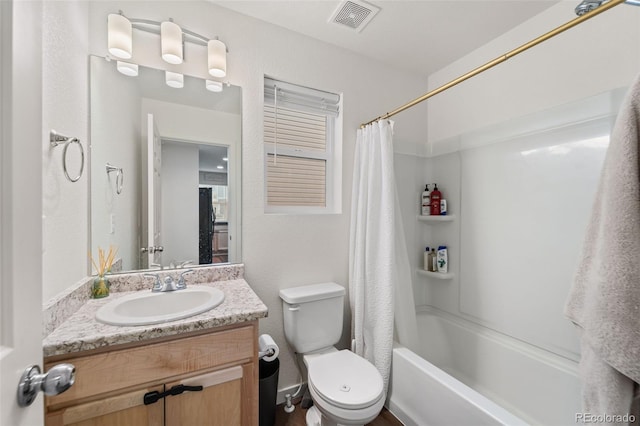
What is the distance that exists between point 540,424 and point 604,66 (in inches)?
78.5

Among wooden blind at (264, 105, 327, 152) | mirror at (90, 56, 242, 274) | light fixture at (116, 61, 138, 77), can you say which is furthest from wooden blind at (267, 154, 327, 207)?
light fixture at (116, 61, 138, 77)

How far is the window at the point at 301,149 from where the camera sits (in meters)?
1.79

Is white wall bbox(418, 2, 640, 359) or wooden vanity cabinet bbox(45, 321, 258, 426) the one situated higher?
white wall bbox(418, 2, 640, 359)

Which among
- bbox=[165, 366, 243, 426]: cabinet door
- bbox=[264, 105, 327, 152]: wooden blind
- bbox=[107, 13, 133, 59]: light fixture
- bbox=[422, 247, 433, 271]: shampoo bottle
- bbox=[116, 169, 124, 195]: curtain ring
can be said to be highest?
bbox=[107, 13, 133, 59]: light fixture

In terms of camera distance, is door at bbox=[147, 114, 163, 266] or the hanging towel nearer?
the hanging towel

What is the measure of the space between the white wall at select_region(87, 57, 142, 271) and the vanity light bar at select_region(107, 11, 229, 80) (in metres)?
0.13

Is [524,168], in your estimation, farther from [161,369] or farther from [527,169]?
[161,369]

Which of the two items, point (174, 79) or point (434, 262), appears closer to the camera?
point (174, 79)

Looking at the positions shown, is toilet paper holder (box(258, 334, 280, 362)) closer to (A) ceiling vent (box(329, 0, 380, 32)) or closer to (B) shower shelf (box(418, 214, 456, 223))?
(B) shower shelf (box(418, 214, 456, 223))

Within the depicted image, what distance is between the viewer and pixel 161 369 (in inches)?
38.1

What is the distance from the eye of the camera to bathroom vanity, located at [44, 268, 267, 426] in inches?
34.0

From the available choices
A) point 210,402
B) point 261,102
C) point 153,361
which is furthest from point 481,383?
point 261,102

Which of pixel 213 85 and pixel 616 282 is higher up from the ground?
pixel 213 85

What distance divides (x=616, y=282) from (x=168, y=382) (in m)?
1.52
